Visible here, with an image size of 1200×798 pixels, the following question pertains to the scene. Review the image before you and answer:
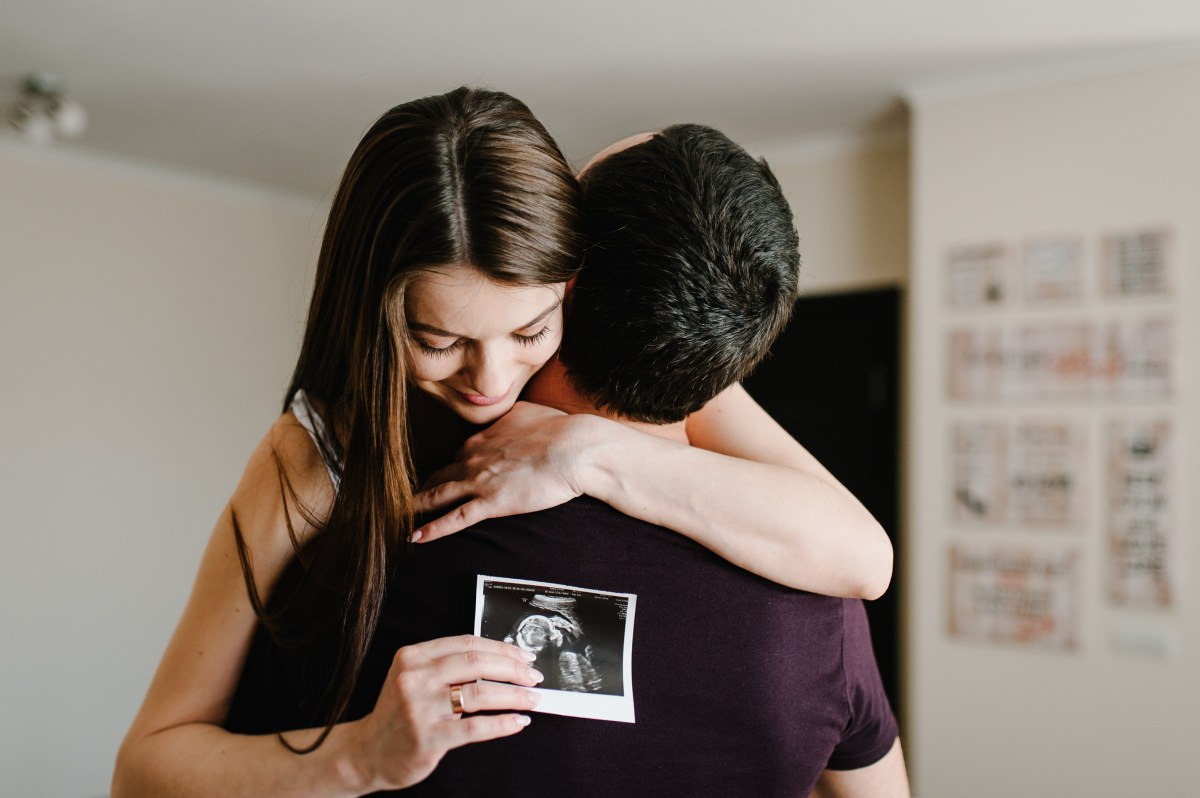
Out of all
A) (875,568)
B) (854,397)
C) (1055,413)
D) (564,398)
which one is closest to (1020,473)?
(1055,413)

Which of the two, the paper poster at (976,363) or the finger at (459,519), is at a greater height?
the paper poster at (976,363)

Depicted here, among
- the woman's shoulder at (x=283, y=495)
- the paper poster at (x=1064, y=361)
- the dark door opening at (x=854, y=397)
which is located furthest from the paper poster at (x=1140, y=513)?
the woman's shoulder at (x=283, y=495)

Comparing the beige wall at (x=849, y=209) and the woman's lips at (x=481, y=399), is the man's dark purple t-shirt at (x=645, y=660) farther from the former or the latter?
the beige wall at (x=849, y=209)

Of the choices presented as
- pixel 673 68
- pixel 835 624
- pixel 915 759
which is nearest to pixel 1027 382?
pixel 915 759

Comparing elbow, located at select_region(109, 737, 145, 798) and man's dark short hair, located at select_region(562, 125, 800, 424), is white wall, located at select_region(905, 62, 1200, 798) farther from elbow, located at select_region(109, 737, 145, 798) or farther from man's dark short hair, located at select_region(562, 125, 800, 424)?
elbow, located at select_region(109, 737, 145, 798)

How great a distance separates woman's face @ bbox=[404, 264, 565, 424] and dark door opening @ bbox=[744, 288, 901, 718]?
3.26 meters

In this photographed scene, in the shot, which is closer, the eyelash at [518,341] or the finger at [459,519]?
the finger at [459,519]

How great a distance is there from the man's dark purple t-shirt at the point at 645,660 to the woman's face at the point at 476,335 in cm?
18

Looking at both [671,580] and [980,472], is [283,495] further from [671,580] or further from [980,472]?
[980,472]

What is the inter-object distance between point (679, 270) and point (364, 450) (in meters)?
0.33

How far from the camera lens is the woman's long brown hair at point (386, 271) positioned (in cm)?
83

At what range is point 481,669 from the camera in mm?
779

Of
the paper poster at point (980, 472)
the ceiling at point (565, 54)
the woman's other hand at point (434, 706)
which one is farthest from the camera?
the paper poster at point (980, 472)

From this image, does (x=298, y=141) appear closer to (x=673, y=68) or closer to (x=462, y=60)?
(x=462, y=60)
